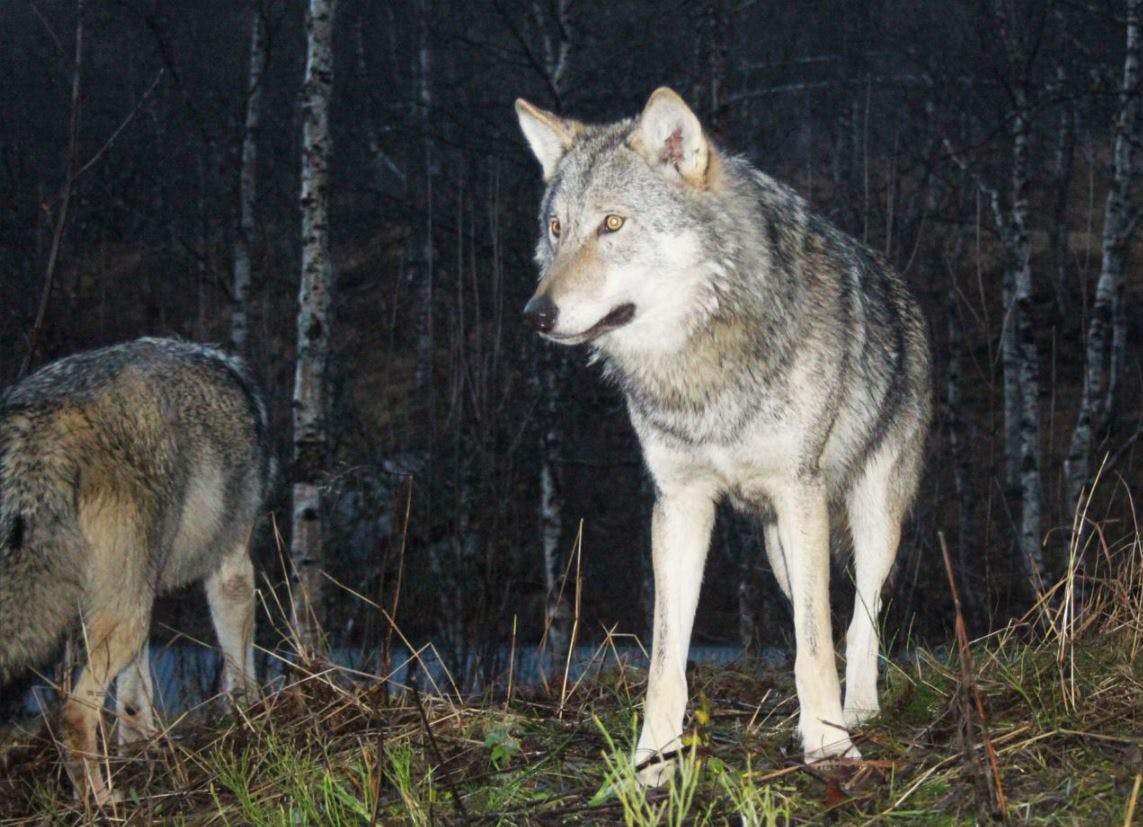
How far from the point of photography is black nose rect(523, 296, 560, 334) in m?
3.23

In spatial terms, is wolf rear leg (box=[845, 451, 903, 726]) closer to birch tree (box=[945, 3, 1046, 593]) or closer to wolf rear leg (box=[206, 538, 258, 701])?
wolf rear leg (box=[206, 538, 258, 701])

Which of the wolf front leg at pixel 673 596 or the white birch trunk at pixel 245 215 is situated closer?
the wolf front leg at pixel 673 596

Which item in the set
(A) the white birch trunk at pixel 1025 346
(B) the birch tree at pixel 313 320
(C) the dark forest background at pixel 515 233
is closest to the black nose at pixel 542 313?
(C) the dark forest background at pixel 515 233

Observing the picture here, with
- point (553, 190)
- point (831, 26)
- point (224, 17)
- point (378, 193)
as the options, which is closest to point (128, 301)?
point (224, 17)

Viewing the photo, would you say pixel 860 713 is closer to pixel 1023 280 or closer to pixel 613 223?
pixel 613 223

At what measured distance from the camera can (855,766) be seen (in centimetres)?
288

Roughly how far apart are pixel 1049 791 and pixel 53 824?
2.56 meters

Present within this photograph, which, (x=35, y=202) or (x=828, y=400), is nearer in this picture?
(x=828, y=400)

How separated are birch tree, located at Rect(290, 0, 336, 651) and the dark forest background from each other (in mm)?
637

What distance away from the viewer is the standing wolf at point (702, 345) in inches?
134

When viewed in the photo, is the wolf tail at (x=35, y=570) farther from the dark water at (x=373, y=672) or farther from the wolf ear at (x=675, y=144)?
the wolf ear at (x=675, y=144)

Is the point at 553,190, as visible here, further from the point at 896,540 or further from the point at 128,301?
the point at 128,301

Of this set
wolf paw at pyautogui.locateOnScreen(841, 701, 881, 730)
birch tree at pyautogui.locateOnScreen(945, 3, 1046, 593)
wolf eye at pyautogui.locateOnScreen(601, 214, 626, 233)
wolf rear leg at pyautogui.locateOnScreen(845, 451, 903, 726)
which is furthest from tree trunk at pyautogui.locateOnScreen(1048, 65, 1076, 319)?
wolf eye at pyautogui.locateOnScreen(601, 214, 626, 233)

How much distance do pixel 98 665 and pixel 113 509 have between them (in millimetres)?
519
